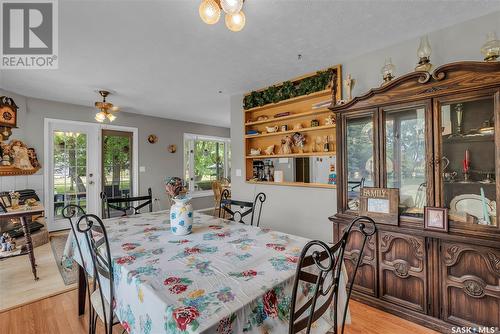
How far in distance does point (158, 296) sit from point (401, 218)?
1907mm

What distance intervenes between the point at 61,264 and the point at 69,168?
2.45 meters

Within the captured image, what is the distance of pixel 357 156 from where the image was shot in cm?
227

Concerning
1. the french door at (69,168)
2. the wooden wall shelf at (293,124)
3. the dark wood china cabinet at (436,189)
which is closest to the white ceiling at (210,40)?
the wooden wall shelf at (293,124)

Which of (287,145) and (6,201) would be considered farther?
(287,145)

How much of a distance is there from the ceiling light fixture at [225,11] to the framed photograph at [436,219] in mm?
1887

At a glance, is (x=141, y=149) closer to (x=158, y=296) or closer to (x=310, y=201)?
(x=310, y=201)

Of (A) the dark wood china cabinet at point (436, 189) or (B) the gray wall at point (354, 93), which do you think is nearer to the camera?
(A) the dark wood china cabinet at point (436, 189)

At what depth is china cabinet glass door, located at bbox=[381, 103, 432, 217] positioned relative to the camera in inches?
75.5

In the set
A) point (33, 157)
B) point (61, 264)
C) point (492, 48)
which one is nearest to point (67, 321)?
point (61, 264)

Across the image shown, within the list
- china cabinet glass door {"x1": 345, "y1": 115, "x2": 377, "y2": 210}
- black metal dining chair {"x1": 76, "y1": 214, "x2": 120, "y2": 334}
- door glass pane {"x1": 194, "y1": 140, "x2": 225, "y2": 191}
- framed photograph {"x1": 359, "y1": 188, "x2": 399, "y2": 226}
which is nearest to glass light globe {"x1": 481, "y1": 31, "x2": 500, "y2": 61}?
china cabinet glass door {"x1": 345, "y1": 115, "x2": 377, "y2": 210}

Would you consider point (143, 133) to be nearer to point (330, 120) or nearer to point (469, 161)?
point (330, 120)

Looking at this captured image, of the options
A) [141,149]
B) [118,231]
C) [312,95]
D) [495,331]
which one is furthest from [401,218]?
[141,149]

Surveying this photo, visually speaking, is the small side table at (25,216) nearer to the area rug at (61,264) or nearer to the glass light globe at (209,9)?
the area rug at (61,264)

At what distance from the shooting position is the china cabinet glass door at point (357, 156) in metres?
2.21
